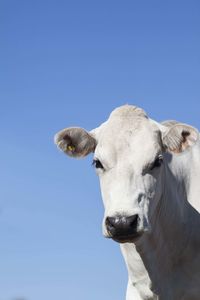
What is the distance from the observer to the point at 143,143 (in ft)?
46.1

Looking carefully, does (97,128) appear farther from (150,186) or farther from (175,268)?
(175,268)

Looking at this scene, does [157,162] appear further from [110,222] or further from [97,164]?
[110,222]

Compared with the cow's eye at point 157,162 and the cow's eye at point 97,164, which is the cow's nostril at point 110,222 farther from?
the cow's eye at point 157,162

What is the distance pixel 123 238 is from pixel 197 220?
2.45 meters

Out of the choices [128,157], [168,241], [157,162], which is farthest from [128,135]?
[168,241]

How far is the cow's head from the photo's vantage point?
13.2m

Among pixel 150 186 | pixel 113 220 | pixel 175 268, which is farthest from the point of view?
pixel 175 268

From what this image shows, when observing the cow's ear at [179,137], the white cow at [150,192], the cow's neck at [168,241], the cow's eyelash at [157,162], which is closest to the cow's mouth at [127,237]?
the white cow at [150,192]

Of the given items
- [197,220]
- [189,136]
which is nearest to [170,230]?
[197,220]

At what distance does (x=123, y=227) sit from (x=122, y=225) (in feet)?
0.10

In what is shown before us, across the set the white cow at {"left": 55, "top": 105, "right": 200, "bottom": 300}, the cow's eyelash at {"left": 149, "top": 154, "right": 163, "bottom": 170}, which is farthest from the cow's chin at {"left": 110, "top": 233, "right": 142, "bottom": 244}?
the cow's eyelash at {"left": 149, "top": 154, "right": 163, "bottom": 170}

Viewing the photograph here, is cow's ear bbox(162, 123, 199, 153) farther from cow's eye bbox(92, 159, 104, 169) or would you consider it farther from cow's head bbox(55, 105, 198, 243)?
cow's eye bbox(92, 159, 104, 169)

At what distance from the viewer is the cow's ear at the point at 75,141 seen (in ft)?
48.2

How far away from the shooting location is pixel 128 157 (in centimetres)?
1384
